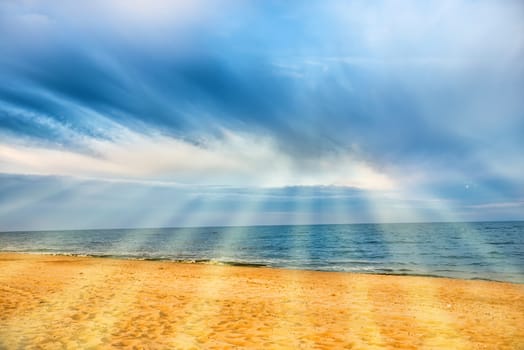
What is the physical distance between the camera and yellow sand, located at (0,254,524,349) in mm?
9297

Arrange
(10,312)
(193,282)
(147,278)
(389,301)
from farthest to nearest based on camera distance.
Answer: (147,278) < (193,282) < (389,301) < (10,312)

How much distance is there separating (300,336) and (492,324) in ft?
23.5

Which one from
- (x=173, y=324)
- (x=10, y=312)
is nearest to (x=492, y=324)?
(x=173, y=324)

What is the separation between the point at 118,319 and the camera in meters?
11.0

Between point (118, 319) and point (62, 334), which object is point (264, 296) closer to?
point (118, 319)

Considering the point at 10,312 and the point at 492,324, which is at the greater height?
the point at 10,312

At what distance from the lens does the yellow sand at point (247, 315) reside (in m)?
9.30

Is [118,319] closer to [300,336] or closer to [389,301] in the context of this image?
[300,336]

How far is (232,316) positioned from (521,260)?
137 ft

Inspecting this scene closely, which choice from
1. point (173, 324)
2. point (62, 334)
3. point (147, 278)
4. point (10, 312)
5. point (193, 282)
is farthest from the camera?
point (147, 278)

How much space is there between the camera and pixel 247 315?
12.3 meters

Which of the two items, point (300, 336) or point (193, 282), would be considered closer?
point (300, 336)

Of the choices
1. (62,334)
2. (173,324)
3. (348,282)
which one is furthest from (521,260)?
(62,334)

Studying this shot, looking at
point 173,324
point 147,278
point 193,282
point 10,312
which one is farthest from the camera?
point 147,278
